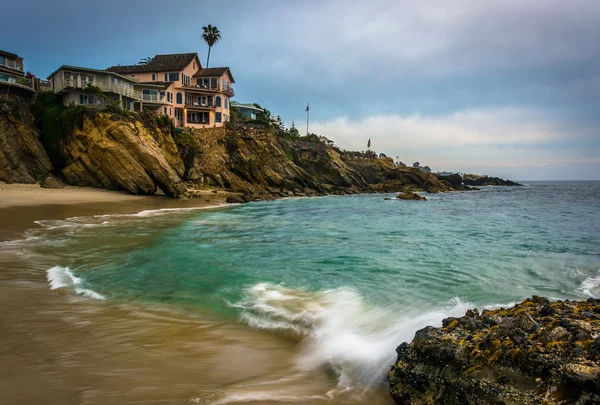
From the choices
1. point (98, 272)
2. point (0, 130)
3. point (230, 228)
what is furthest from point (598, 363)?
point (0, 130)

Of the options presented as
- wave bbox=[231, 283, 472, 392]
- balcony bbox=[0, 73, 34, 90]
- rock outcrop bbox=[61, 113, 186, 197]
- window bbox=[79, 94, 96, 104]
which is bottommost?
wave bbox=[231, 283, 472, 392]

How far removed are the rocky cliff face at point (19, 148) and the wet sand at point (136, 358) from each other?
31264 mm

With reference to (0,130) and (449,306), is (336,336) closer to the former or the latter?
(449,306)

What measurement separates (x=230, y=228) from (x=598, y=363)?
20.3m

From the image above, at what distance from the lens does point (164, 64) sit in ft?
201

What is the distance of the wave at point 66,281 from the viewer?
9156 millimetres

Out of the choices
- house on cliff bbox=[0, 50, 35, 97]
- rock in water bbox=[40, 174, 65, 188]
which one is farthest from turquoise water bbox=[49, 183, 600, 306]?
house on cliff bbox=[0, 50, 35, 97]

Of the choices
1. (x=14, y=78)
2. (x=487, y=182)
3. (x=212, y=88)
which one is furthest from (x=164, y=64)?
(x=487, y=182)

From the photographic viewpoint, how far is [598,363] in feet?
12.7

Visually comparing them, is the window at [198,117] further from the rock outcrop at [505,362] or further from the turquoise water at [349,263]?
the rock outcrop at [505,362]

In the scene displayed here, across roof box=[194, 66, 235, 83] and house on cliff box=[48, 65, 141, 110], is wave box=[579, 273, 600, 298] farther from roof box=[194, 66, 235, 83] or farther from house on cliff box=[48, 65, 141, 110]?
roof box=[194, 66, 235, 83]

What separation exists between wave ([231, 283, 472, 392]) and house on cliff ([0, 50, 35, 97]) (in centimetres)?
4219

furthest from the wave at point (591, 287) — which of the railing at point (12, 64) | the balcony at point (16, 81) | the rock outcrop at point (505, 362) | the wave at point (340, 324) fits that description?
the railing at point (12, 64)

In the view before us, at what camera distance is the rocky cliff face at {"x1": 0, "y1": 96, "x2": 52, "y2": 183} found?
3341 centimetres
